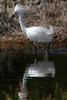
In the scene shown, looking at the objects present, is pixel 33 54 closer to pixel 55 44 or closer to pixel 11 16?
pixel 55 44

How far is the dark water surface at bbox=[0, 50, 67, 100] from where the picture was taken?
11.2 metres

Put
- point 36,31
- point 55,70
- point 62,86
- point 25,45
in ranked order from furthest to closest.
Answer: point 25,45
point 36,31
point 55,70
point 62,86

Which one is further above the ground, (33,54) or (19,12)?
(19,12)

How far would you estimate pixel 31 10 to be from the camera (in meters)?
21.0

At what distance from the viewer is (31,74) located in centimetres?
1391

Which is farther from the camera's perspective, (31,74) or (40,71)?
(40,71)

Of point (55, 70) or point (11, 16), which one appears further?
point (11, 16)

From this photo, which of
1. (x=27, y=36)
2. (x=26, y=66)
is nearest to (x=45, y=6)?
(x=27, y=36)

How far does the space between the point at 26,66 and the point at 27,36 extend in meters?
2.99

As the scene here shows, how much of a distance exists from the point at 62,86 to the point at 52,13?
9.09 metres

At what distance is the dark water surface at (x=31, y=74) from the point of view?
11.2 metres

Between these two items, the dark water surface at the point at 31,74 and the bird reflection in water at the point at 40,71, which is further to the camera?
the bird reflection in water at the point at 40,71

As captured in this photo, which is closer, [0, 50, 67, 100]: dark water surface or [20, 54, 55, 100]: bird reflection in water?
[0, 50, 67, 100]: dark water surface

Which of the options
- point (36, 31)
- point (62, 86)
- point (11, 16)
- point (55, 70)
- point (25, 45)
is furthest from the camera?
point (11, 16)
